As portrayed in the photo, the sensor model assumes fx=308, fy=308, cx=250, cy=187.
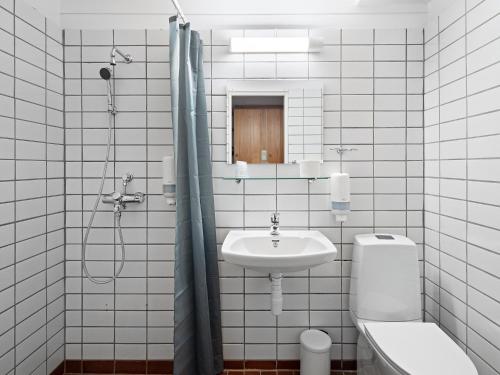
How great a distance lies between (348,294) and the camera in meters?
1.90

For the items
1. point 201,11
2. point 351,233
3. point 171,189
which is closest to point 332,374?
point 351,233

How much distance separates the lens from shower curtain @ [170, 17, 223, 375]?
1.64 m

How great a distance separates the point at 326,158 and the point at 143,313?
148 centimetres

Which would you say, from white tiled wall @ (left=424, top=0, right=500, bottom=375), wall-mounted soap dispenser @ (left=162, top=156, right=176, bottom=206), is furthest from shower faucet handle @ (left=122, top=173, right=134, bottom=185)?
white tiled wall @ (left=424, top=0, right=500, bottom=375)

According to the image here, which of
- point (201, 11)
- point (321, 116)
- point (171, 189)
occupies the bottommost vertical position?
point (171, 189)

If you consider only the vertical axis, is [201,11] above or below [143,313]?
above

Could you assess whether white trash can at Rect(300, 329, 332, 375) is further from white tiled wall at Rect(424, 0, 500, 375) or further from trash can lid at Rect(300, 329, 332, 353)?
white tiled wall at Rect(424, 0, 500, 375)

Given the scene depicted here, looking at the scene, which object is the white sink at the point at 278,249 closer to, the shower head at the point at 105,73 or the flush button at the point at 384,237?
the flush button at the point at 384,237

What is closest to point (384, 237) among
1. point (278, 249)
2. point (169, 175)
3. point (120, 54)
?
point (278, 249)

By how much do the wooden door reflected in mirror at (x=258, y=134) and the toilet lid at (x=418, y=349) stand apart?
1.04 meters

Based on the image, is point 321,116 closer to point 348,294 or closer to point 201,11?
point 201,11

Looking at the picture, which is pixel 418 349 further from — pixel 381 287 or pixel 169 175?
pixel 169 175

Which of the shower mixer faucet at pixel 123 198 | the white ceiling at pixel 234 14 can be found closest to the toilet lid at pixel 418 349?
the shower mixer faucet at pixel 123 198

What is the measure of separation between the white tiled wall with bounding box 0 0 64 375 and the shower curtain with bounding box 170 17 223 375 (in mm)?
723
